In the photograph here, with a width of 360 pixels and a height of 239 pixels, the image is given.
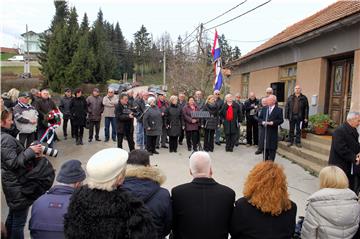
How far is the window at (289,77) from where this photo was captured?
41.4 feet

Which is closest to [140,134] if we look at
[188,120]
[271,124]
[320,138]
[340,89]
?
[188,120]

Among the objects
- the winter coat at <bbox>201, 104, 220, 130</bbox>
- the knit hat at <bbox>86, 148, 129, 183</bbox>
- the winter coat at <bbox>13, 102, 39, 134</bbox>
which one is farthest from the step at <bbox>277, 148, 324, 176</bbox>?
the knit hat at <bbox>86, 148, 129, 183</bbox>

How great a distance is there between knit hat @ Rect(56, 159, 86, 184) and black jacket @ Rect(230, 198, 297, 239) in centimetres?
138

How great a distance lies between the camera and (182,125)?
10359mm

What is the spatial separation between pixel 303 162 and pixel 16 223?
23.8 ft

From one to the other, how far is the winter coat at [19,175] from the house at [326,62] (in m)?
7.71

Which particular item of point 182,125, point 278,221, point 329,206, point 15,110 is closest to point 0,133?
point 278,221

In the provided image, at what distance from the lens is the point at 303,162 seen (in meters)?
8.92

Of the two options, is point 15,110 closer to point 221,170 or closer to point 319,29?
point 221,170

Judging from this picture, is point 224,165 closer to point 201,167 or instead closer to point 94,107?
point 94,107

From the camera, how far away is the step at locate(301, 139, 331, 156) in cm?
876

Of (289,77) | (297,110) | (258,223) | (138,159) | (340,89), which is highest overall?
(289,77)

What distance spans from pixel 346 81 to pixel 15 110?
879cm

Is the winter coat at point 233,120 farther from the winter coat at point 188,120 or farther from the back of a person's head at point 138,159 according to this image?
the back of a person's head at point 138,159
